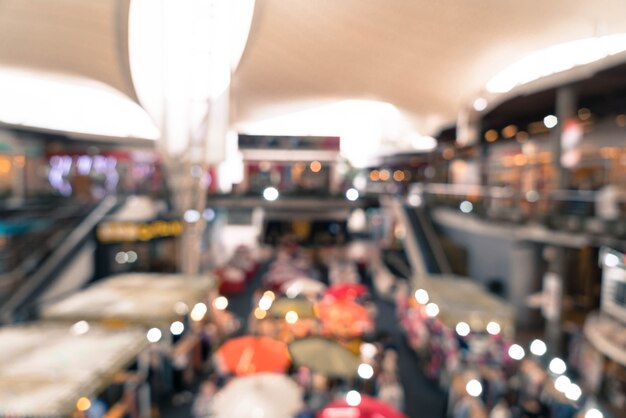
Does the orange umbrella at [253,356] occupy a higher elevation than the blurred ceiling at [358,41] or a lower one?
lower

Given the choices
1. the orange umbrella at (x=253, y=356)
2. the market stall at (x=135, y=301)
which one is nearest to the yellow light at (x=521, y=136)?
the orange umbrella at (x=253, y=356)

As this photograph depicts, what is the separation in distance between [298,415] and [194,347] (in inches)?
152

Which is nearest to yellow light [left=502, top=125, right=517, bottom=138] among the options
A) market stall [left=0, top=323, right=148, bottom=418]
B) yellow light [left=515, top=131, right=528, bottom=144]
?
yellow light [left=515, top=131, right=528, bottom=144]

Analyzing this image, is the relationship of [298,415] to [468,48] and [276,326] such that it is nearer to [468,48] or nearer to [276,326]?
[276,326]

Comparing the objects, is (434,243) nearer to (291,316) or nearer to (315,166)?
(291,316)

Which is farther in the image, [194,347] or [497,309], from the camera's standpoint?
[194,347]

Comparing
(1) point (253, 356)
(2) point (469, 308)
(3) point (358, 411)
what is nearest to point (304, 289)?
(1) point (253, 356)

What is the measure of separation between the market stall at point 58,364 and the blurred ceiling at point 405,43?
601cm

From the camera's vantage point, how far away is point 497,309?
8.31 meters

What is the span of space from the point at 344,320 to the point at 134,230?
10596mm

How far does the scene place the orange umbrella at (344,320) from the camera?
A: 952 centimetres

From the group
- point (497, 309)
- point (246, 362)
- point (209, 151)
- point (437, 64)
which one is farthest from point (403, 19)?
point (246, 362)

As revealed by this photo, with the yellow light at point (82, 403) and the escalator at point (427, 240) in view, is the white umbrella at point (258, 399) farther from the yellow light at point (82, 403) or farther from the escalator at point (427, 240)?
the escalator at point (427, 240)

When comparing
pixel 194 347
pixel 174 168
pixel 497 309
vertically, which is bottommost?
pixel 194 347
